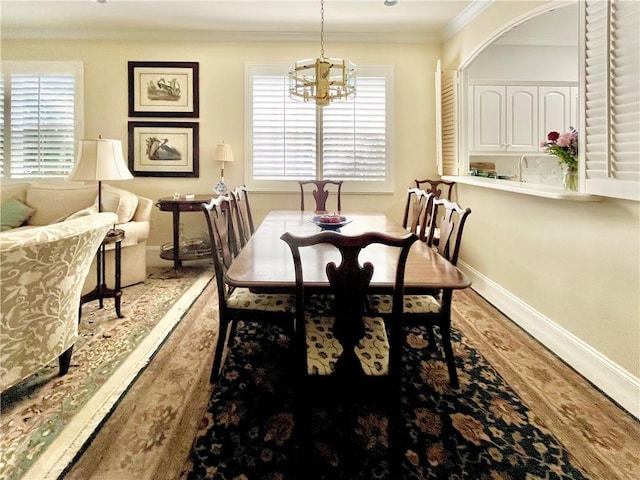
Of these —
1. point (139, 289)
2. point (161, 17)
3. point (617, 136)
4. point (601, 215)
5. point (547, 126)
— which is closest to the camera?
point (617, 136)

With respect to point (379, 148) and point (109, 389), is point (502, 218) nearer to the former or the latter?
point (379, 148)

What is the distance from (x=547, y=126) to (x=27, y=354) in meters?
5.27

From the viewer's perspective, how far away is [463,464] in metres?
1.59

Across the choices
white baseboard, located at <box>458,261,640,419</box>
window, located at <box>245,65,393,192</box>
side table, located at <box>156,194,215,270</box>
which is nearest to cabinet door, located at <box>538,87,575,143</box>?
window, located at <box>245,65,393,192</box>

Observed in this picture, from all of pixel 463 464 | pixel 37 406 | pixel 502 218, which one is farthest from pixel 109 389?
pixel 502 218

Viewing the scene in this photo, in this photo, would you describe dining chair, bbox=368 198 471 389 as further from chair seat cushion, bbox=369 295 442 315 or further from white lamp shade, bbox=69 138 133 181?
white lamp shade, bbox=69 138 133 181

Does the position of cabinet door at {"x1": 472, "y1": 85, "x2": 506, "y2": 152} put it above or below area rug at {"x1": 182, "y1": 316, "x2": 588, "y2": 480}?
above

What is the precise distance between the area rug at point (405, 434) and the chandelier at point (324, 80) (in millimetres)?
1795

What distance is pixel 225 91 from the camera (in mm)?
4852

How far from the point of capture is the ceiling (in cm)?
400

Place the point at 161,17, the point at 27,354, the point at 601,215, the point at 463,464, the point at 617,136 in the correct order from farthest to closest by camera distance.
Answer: the point at 161,17, the point at 601,215, the point at 617,136, the point at 27,354, the point at 463,464

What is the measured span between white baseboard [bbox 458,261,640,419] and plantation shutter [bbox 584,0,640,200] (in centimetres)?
91

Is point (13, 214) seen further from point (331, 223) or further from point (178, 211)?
point (331, 223)

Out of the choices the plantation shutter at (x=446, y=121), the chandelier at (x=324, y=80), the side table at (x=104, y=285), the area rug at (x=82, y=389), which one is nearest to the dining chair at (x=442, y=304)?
the chandelier at (x=324, y=80)
